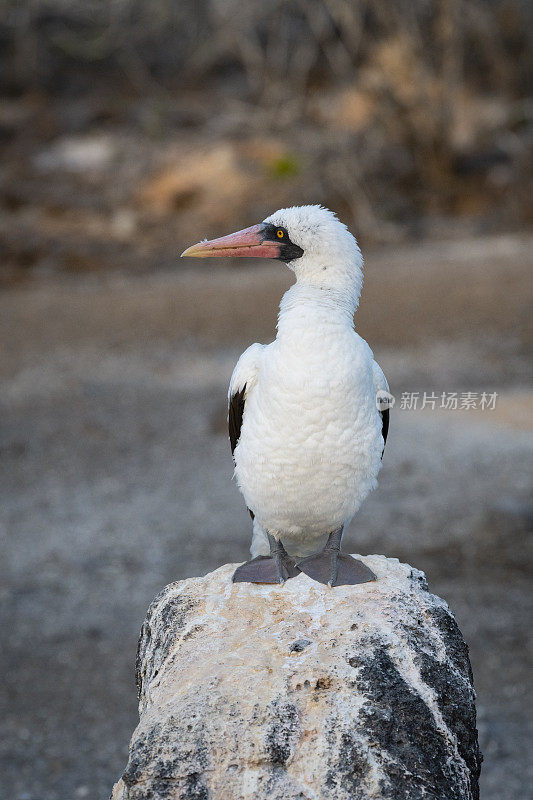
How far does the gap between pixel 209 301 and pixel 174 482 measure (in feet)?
22.3

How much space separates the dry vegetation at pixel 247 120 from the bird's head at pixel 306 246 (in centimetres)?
1576

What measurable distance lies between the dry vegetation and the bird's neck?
15884 millimetres

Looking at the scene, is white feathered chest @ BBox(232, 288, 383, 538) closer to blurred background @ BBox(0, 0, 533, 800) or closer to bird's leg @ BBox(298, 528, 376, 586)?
bird's leg @ BBox(298, 528, 376, 586)

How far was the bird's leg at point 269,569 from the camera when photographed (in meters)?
3.67

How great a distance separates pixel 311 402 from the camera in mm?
3443

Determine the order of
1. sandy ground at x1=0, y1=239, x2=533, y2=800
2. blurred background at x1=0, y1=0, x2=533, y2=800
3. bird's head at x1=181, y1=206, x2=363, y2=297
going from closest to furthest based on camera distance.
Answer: bird's head at x1=181, y1=206, x2=363, y2=297 < sandy ground at x1=0, y1=239, x2=533, y2=800 < blurred background at x1=0, y1=0, x2=533, y2=800

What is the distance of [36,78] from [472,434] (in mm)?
17419

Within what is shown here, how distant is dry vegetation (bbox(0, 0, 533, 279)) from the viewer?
1972 centimetres

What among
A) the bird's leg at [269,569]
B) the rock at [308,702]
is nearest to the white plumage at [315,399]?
the bird's leg at [269,569]

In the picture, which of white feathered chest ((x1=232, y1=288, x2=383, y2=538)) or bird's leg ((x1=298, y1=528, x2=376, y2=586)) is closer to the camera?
white feathered chest ((x1=232, y1=288, x2=383, y2=538))

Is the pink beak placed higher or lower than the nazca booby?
higher

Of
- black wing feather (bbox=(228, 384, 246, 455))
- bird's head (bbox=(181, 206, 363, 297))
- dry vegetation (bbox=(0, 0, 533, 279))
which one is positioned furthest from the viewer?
dry vegetation (bbox=(0, 0, 533, 279))

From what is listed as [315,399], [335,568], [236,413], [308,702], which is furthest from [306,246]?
[308,702]

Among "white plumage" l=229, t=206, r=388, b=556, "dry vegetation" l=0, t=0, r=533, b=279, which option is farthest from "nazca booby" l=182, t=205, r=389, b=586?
"dry vegetation" l=0, t=0, r=533, b=279
